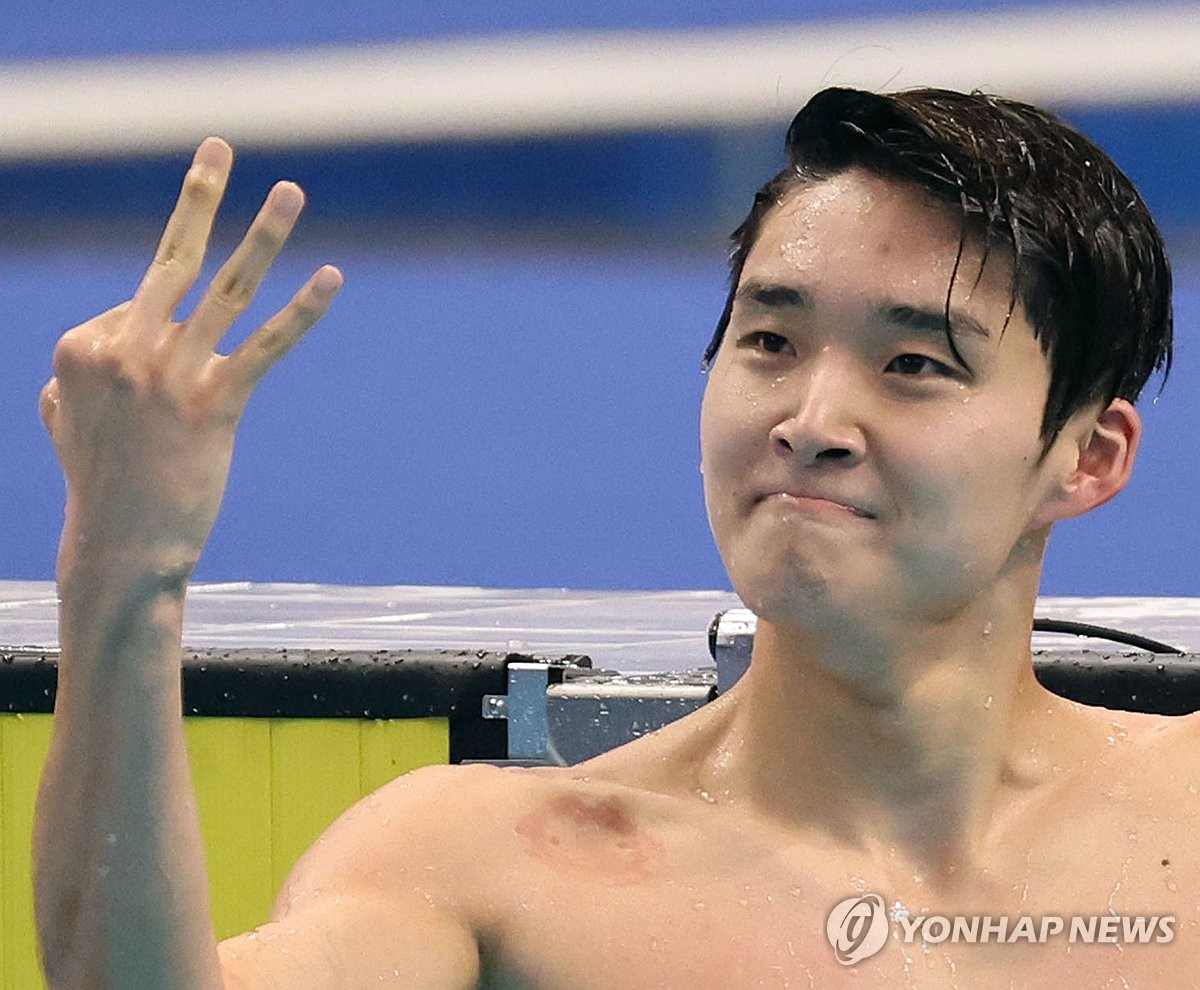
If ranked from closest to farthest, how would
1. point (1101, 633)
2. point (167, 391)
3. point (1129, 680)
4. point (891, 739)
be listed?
point (167, 391)
point (891, 739)
point (1129, 680)
point (1101, 633)

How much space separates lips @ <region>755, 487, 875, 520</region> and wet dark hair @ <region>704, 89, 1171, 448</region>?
258 millimetres

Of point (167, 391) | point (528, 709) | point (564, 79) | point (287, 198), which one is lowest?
point (528, 709)

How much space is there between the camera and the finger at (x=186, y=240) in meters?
1.24

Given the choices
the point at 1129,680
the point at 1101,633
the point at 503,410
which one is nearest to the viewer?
the point at 1129,680

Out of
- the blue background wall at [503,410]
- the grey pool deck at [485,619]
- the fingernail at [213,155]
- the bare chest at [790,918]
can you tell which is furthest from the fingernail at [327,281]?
the blue background wall at [503,410]

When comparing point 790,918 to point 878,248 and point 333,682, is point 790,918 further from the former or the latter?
point 333,682

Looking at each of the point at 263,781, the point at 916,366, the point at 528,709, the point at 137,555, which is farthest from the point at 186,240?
the point at 263,781

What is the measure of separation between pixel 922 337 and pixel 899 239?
0.34 feet

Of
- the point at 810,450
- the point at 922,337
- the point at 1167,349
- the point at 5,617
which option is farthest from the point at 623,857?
the point at 5,617

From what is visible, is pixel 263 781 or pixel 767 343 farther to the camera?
pixel 263 781

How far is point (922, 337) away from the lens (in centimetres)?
175

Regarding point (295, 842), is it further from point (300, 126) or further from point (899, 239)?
point (300, 126)

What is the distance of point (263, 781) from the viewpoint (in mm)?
2752

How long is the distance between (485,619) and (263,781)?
102 centimetres
